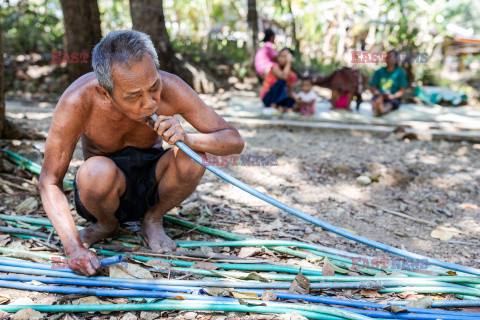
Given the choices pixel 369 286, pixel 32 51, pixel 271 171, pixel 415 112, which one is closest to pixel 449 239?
pixel 369 286

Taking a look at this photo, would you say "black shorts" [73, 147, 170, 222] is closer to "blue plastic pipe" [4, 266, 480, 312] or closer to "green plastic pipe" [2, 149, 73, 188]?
"blue plastic pipe" [4, 266, 480, 312]

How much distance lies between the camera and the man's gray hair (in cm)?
166

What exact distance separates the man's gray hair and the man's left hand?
0.25 m

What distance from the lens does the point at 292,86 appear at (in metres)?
5.79

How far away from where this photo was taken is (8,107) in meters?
5.45

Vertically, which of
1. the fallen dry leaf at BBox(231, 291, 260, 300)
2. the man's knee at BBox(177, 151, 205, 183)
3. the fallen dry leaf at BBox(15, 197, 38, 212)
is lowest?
the fallen dry leaf at BBox(231, 291, 260, 300)

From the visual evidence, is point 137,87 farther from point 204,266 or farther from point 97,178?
point 204,266

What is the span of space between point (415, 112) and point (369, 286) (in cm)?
466

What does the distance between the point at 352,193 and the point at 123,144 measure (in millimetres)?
1842

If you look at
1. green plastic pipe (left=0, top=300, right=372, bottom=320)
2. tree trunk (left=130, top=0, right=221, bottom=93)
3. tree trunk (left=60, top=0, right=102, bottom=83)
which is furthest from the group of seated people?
green plastic pipe (left=0, top=300, right=372, bottom=320)

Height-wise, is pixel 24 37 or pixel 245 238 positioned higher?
pixel 24 37

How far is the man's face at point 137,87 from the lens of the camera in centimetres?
165

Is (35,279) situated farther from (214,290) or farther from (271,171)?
(271,171)

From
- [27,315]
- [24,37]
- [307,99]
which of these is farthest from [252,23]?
[27,315]
